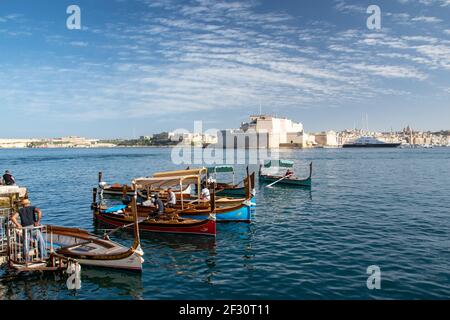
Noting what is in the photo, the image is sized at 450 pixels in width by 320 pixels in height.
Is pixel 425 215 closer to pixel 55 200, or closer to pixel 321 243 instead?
pixel 321 243

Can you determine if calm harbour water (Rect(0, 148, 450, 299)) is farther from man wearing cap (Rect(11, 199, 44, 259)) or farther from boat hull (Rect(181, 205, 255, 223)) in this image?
man wearing cap (Rect(11, 199, 44, 259))

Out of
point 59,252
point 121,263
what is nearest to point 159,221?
point 121,263

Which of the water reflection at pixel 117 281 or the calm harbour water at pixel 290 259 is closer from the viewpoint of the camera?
the calm harbour water at pixel 290 259

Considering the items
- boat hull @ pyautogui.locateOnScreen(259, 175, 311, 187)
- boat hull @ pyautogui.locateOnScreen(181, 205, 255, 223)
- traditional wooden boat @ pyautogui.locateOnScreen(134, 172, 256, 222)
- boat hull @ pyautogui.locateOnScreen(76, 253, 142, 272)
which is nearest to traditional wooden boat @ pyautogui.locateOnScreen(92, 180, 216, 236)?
traditional wooden boat @ pyautogui.locateOnScreen(134, 172, 256, 222)

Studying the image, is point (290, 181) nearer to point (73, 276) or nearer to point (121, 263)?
point (121, 263)

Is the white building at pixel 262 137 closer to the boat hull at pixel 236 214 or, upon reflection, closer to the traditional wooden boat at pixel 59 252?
the boat hull at pixel 236 214

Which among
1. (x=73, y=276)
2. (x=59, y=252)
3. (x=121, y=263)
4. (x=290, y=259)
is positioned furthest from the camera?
(x=290, y=259)

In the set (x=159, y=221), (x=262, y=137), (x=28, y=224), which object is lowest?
(x=159, y=221)

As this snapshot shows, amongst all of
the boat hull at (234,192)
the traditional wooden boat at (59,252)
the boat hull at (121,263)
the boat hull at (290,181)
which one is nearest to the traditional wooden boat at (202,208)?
the traditional wooden boat at (59,252)

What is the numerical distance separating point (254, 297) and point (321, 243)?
286 inches

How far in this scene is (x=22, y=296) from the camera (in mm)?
12055

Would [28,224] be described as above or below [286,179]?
above

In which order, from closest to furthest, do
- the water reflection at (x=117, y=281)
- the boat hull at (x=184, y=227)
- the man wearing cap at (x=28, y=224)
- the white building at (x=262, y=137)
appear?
1. the water reflection at (x=117, y=281)
2. the man wearing cap at (x=28, y=224)
3. the boat hull at (x=184, y=227)
4. the white building at (x=262, y=137)
